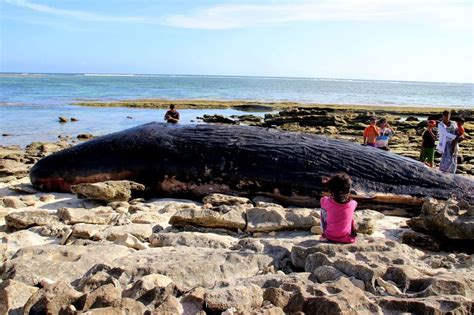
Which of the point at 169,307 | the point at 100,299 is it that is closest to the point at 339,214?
the point at 169,307

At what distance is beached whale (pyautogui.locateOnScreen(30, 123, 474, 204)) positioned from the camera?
21.6ft

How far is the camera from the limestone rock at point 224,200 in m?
6.45

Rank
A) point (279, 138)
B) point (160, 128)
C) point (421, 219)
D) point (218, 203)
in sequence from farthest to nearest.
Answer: point (160, 128), point (279, 138), point (218, 203), point (421, 219)

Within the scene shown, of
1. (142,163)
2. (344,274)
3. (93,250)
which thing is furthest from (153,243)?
→ (142,163)

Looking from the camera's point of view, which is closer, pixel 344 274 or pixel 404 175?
pixel 344 274

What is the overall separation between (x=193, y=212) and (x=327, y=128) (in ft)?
59.1

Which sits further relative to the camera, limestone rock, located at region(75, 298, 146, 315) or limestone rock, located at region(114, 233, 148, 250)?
limestone rock, located at region(114, 233, 148, 250)

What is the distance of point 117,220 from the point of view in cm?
578

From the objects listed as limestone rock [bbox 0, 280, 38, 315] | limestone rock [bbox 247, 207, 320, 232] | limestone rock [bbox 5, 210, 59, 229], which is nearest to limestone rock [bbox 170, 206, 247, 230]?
limestone rock [bbox 247, 207, 320, 232]

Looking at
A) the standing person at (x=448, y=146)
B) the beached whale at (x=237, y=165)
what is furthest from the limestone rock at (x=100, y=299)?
the standing person at (x=448, y=146)

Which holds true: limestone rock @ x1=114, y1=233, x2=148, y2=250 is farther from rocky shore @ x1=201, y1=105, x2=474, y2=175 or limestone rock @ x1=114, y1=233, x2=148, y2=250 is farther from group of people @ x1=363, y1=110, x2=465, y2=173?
rocky shore @ x1=201, y1=105, x2=474, y2=175

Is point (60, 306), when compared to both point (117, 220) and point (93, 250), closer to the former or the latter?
point (93, 250)

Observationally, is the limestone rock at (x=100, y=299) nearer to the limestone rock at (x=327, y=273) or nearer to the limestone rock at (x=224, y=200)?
the limestone rock at (x=327, y=273)

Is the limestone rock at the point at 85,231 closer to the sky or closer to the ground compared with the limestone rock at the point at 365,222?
closer to the ground
